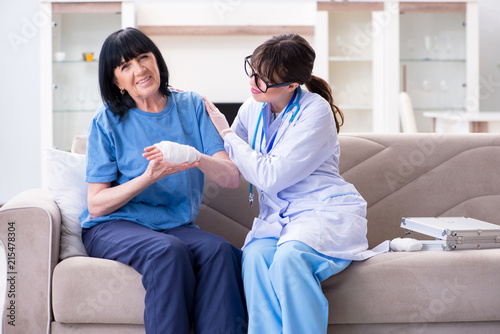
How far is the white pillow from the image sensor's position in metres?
1.79

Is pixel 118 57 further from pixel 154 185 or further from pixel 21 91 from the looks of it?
pixel 21 91

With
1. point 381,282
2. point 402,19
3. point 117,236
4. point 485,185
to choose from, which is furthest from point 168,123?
point 402,19

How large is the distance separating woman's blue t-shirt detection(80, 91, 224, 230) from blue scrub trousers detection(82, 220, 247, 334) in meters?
0.12

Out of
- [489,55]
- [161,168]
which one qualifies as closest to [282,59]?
[161,168]

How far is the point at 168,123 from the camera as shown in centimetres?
180

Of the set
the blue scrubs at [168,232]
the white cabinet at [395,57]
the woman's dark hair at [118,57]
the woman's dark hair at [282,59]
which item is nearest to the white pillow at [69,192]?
the blue scrubs at [168,232]

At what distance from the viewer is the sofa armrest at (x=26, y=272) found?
5.41 ft

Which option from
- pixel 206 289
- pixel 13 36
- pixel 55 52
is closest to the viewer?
pixel 206 289

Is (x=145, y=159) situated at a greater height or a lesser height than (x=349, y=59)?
lesser

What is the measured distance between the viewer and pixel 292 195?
1745mm

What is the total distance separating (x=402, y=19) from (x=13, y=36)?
318 centimetres

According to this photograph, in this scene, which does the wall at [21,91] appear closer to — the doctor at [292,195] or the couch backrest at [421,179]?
the couch backrest at [421,179]

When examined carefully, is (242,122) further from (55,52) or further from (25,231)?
(55,52)

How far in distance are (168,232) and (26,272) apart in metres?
0.43
